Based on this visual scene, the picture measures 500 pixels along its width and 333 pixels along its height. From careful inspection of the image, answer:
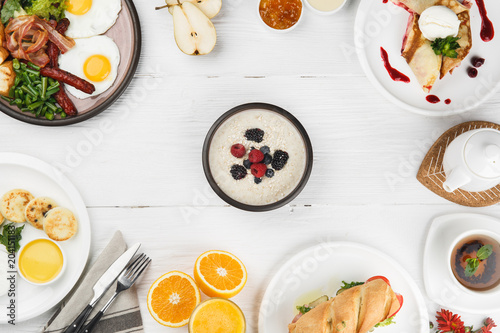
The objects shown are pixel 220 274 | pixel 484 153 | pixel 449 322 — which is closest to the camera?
pixel 484 153

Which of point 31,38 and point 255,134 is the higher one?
point 31,38

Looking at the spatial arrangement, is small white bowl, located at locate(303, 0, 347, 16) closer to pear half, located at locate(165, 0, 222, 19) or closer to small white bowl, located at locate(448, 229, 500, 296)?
pear half, located at locate(165, 0, 222, 19)

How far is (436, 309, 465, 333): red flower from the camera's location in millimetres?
1583

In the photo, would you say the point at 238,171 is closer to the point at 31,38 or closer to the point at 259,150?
the point at 259,150

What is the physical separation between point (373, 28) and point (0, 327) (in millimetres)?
1822

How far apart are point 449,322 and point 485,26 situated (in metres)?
1.14

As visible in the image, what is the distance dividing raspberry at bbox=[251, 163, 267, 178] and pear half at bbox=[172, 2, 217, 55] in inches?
18.5

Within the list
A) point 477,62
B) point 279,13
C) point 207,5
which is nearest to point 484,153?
point 477,62

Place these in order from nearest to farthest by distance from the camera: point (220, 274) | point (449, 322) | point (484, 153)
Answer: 1. point (484, 153)
2. point (220, 274)
3. point (449, 322)

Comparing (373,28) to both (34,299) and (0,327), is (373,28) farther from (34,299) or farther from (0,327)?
(0,327)

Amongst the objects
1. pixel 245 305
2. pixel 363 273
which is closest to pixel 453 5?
pixel 363 273

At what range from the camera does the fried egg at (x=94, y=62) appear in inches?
60.2

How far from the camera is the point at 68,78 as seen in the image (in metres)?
1.50

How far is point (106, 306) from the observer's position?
1.51 metres
